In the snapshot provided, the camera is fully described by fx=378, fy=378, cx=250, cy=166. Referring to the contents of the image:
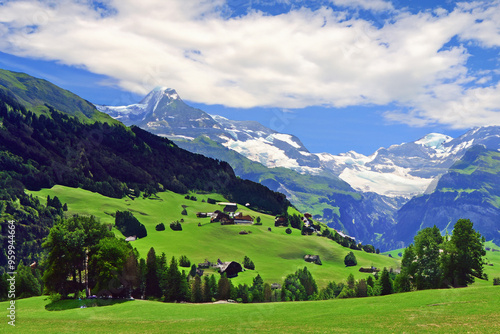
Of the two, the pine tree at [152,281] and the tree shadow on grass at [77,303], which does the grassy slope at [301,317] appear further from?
the pine tree at [152,281]

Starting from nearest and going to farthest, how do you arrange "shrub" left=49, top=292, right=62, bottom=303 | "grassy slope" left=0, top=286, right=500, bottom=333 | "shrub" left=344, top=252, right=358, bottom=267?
"grassy slope" left=0, top=286, right=500, bottom=333 < "shrub" left=49, top=292, right=62, bottom=303 < "shrub" left=344, top=252, right=358, bottom=267

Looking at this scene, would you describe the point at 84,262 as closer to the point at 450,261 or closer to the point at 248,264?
the point at 450,261

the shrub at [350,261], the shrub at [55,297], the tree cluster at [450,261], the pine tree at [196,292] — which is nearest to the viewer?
the shrub at [55,297]

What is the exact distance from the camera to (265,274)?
14912cm

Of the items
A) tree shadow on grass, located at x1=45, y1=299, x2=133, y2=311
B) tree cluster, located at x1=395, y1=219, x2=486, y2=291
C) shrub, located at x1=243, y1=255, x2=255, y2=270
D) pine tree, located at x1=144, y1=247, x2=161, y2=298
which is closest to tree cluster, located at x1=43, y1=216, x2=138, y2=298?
tree shadow on grass, located at x1=45, y1=299, x2=133, y2=311

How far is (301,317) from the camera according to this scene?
187ft

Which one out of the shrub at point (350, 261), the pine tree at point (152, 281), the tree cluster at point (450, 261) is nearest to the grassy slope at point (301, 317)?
the tree cluster at point (450, 261)

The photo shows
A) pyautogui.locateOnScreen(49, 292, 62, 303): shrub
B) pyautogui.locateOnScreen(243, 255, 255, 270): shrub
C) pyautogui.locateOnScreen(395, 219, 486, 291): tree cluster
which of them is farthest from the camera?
pyautogui.locateOnScreen(243, 255, 255, 270): shrub

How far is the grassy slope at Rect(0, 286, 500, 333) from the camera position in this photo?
4562cm

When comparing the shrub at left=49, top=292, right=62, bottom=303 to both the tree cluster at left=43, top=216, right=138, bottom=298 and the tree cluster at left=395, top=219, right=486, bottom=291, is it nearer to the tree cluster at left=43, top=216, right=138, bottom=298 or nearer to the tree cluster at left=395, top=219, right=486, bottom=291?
the tree cluster at left=43, top=216, right=138, bottom=298

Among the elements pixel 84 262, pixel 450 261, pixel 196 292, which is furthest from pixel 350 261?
pixel 84 262

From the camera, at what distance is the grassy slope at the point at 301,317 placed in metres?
45.6

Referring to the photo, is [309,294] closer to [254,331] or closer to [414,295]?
[414,295]

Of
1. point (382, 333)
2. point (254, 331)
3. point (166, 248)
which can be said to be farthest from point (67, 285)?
point (166, 248)
